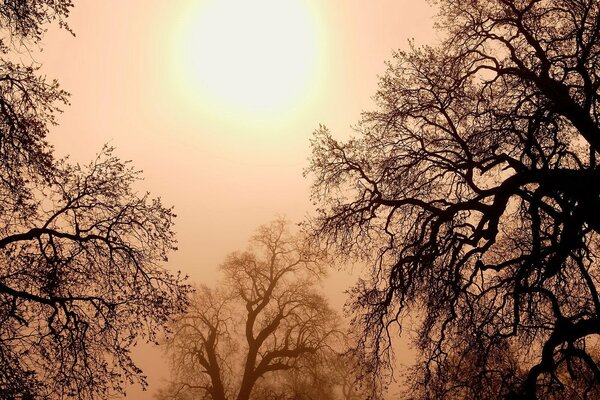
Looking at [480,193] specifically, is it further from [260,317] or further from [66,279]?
[260,317]

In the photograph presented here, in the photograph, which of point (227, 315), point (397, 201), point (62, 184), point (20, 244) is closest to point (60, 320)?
point (20, 244)

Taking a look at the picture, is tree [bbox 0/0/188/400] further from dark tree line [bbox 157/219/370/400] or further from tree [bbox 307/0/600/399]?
dark tree line [bbox 157/219/370/400]

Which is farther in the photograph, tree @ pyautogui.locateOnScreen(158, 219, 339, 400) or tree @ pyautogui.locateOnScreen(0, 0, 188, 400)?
tree @ pyautogui.locateOnScreen(158, 219, 339, 400)

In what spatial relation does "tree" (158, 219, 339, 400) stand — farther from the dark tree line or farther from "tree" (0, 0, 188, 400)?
"tree" (0, 0, 188, 400)

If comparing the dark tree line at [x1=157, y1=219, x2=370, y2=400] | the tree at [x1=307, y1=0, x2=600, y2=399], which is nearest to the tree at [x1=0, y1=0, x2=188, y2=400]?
the tree at [x1=307, y1=0, x2=600, y2=399]

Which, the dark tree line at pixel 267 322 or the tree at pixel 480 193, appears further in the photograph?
the dark tree line at pixel 267 322

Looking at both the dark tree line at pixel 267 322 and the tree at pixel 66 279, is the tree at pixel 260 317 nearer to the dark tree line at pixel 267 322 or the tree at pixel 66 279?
the dark tree line at pixel 267 322

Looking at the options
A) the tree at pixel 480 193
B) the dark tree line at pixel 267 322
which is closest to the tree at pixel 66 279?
the tree at pixel 480 193

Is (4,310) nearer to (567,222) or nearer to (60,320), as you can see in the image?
(60,320)

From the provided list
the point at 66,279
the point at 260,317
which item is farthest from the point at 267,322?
the point at 66,279

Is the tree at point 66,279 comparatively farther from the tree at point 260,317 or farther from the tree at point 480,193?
the tree at point 260,317

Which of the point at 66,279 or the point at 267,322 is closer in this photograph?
the point at 66,279

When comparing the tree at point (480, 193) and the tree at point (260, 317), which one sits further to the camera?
the tree at point (260, 317)

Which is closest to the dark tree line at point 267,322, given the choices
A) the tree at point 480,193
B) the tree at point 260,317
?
the tree at point 260,317
